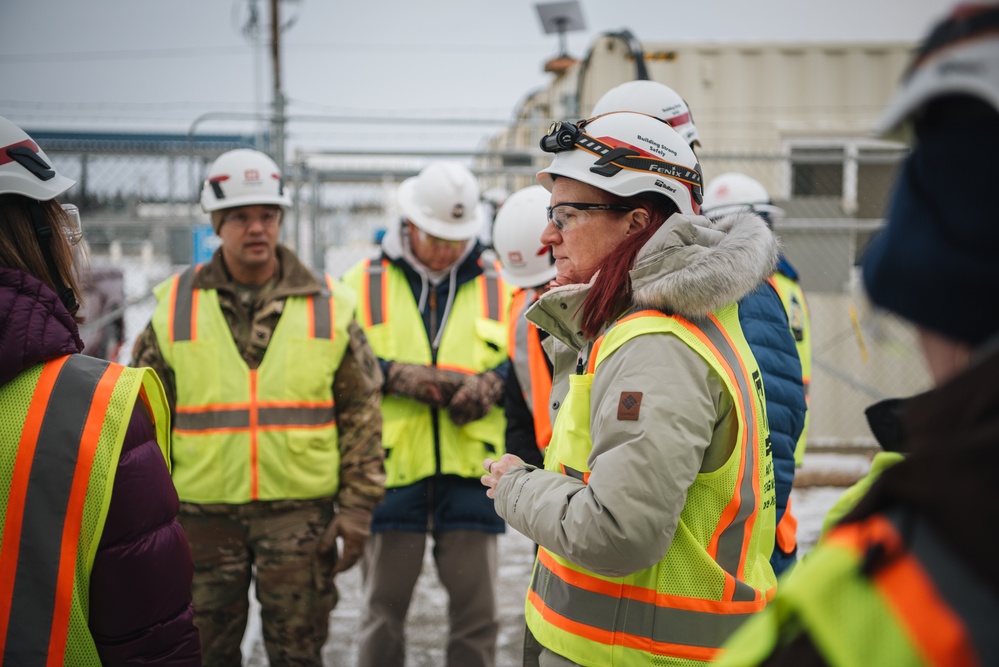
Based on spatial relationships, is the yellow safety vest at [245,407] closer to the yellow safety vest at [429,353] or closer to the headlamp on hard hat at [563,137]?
the yellow safety vest at [429,353]

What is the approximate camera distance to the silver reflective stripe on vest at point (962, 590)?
667 millimetres

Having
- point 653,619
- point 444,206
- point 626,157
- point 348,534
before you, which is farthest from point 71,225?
point 444,206

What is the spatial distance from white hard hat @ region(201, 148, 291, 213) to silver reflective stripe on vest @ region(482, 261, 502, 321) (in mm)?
1175

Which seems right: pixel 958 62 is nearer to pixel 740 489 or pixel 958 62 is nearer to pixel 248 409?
pixel 740 489

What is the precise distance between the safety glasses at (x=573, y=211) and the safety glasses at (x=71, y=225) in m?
1.18

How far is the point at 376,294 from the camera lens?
4324 millimetres

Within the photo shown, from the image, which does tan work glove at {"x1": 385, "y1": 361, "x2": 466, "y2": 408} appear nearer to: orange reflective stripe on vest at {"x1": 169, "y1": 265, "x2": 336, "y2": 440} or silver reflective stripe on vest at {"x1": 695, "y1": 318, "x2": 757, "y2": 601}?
orange reflective stripe on vest at {"x1": 169, "y1": 265, "x2": 336, "y2": 440}

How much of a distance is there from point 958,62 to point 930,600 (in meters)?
0.47

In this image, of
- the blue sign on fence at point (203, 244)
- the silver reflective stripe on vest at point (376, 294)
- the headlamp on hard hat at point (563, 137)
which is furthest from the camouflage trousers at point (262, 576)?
the blue sign on fence at point (203, 244)

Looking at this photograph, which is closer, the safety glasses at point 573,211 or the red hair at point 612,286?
the red hair at point 612,286

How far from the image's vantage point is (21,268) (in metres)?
1.77

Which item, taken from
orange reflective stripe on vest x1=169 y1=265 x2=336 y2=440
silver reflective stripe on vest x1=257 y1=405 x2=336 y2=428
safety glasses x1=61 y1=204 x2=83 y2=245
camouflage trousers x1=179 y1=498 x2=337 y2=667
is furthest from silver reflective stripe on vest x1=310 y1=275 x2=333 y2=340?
safety glasses x1=61 y1=204 x2=83 y2=245

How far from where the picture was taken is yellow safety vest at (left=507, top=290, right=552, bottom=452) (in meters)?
3.13

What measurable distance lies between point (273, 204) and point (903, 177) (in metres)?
3.34
